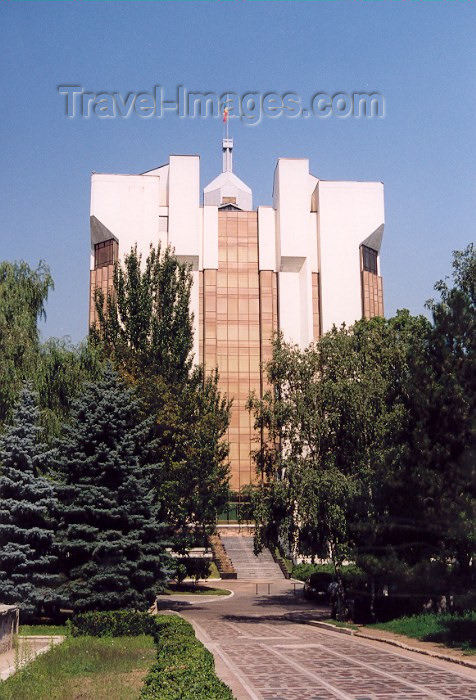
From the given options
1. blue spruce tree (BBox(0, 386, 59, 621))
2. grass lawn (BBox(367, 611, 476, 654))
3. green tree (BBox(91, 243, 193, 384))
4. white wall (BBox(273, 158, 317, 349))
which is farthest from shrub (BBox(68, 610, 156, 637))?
white wall (BBox(273, 158, 317, 349))

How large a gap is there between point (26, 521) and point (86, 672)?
9111mm

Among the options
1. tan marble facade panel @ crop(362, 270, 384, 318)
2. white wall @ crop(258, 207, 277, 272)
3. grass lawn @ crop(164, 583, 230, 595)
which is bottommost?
grass lawn @ crop(164, 583, 230, 595)

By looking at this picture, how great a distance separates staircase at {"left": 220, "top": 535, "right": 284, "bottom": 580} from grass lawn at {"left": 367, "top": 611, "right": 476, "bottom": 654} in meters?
22.7

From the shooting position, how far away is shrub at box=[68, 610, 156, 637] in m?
20.1

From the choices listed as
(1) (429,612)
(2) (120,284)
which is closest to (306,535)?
(1) (429,612)

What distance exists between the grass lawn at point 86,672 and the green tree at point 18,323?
9769 millimetres

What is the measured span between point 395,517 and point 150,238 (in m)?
43.8

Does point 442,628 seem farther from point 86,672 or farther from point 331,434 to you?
point 86,672

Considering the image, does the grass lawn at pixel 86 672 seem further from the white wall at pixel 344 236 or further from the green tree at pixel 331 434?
the white wall at pixel 344 236

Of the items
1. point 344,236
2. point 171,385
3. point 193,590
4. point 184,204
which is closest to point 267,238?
point 344,236

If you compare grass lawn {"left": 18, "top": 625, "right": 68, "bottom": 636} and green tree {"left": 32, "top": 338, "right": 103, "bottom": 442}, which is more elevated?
green tree {"left": 32, "top": 338, "right": 103, "bottom": 442}

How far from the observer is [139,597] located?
22375mm

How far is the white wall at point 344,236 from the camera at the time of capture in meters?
61.6

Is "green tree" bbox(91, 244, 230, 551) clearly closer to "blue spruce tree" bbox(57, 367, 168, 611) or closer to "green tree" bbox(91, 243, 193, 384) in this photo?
"green tree" bbox(91, 243, 193, 384)
